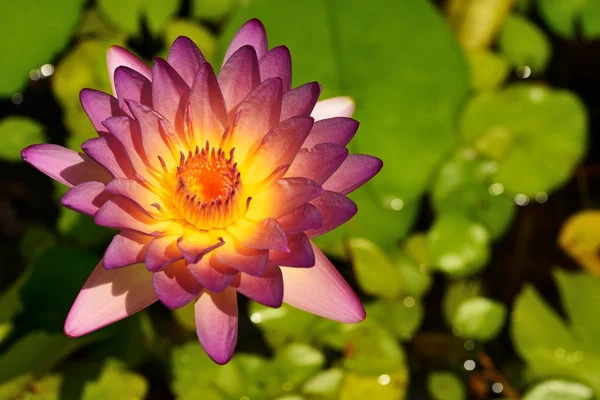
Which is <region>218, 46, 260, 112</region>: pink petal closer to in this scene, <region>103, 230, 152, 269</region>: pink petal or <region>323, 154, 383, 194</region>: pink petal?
<region>323, 154, 383, 194</region>: pink petal

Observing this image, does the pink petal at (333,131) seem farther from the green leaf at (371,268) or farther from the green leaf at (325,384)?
the green leaf at (325,384)

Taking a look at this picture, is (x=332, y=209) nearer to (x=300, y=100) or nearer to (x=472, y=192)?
(x=300, y=100)

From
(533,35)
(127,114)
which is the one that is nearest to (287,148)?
(127,114)

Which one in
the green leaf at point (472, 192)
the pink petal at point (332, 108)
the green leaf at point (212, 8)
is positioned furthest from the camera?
the green leaf at point (212, 8)

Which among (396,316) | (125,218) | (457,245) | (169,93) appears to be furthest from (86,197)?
(457,245)

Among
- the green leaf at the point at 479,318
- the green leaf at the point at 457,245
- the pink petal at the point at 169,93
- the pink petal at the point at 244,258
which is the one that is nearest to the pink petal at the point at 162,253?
the pink petal at the point at 244,258

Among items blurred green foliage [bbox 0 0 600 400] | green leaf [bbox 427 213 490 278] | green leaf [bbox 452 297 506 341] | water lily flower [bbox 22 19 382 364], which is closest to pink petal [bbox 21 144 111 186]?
water lily flower [bbox 22 19 382 364]

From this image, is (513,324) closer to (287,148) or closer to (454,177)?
(454,177)
